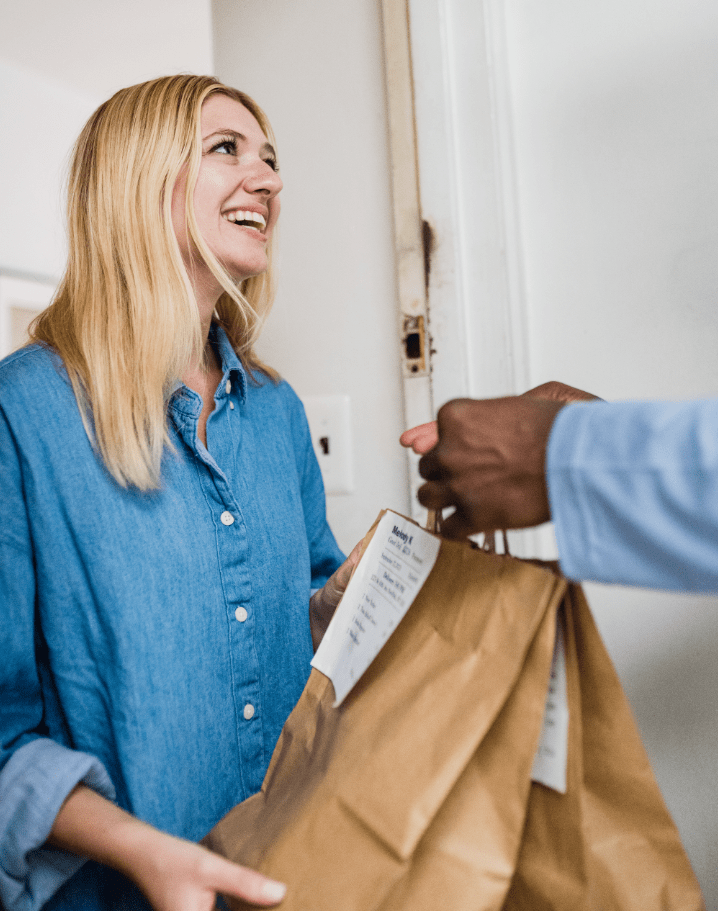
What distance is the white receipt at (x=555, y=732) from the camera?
17.0 inches

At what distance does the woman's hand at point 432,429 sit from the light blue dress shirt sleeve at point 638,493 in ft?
0.25

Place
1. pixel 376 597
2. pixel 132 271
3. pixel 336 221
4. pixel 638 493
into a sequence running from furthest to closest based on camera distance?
pixel 336 221 < pixel 132 271 < pixel 376 597 < pixel 638 493

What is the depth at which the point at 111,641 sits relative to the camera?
646mm

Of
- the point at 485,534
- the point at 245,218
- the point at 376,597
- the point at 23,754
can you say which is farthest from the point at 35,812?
the point at 245,218

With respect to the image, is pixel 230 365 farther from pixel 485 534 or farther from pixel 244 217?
pixel 485 534

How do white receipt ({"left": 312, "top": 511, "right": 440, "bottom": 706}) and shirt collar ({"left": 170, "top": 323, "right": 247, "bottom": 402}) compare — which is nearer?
white receipt ({"left": 312, "top": 511, "right": 440, "bottom": 706})

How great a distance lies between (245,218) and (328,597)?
0.50m

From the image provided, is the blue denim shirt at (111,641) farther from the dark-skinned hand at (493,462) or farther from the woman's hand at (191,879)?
the dark-skinned hand at (493,462)

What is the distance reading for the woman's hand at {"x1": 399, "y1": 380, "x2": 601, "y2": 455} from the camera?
1.79 feet

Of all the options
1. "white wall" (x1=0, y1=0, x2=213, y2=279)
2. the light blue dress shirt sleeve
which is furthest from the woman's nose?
"white wall" (x1=0, y1=0, x2=213, y2=279)

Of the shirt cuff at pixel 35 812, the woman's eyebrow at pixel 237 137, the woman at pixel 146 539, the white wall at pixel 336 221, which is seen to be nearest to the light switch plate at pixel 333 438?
the white wall at pixel 336 221

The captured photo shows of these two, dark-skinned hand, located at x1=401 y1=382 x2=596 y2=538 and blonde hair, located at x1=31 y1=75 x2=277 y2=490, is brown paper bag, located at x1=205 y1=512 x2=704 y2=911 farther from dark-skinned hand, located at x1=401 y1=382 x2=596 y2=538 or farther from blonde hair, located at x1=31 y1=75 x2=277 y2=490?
blonde hair, located at x1=31 y1=75 x2=277 y2=490

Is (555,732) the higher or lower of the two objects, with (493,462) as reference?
lower

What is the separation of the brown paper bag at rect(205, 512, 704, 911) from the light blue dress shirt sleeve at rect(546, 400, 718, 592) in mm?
40
